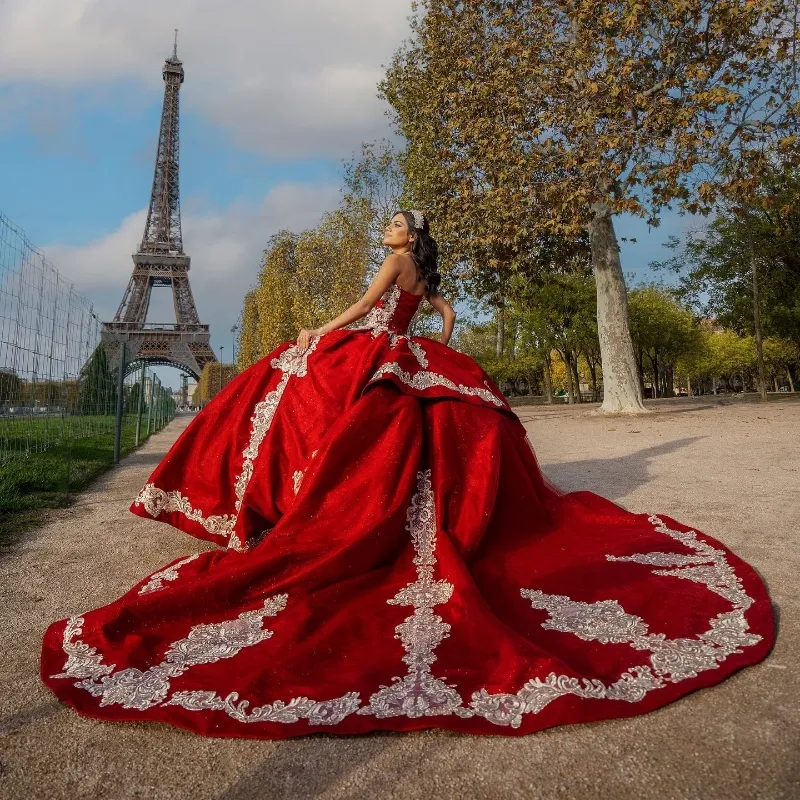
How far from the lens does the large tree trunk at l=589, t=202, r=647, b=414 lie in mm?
15156

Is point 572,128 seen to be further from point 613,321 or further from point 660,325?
point 660,325

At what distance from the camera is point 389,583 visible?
9.77 feet

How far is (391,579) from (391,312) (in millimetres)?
1788

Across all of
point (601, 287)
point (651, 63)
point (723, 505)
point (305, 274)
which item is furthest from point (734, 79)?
point (305, 274)

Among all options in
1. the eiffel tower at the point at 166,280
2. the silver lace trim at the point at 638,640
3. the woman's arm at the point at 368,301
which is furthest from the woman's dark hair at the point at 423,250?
the eiffel tower at the point at 166,280

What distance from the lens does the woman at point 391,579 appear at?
199cm

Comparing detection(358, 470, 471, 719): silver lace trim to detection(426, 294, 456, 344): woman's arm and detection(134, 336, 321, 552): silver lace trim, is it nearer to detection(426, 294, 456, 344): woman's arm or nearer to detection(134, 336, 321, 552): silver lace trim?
detection(134, 336, 321, 552): silver lace trim

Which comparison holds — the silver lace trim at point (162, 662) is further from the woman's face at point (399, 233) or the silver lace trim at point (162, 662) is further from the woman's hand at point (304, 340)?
the woman's face at point (399, 233)

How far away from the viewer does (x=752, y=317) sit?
2447cm

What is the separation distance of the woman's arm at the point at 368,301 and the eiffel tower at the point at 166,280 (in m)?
49.8

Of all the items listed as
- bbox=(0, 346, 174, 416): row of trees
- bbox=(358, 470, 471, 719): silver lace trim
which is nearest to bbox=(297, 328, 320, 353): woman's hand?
bbox=(358, 470, 471, 719): silver lace trim

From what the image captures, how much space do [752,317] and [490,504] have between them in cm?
2513

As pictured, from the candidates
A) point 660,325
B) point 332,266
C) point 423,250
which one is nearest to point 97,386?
point 423,250

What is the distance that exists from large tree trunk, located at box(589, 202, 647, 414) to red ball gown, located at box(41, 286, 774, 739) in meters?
11.7
